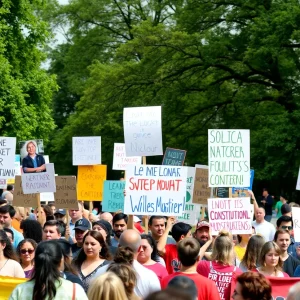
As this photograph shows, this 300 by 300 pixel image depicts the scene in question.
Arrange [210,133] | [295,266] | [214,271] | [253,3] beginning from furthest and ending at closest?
[253,3] < [210,133] < [295,266] < [214,271]

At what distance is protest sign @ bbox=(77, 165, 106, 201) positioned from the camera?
1588 cm

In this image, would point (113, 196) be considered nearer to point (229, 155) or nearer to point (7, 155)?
point (229, 155)

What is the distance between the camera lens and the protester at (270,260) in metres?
8.27

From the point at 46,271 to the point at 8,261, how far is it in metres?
2.26

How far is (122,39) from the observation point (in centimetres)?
5034

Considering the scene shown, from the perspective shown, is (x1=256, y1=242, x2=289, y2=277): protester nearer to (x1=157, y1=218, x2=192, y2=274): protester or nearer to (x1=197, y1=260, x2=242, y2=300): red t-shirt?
(x1=197, y1=260, x2=242, y2=300): red t-shirt

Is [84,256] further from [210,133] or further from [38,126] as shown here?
[38,126]

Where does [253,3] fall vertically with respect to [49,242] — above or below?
above

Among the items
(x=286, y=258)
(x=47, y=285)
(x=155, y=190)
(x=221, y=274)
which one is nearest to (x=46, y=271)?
(x=47, y=285)

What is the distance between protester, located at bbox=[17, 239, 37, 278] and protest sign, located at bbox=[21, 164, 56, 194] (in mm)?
5733

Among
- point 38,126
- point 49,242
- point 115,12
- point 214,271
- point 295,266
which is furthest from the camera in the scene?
point 115,12

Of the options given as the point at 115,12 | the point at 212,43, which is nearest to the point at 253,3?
the point at 212,43

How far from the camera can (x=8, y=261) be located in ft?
26.5

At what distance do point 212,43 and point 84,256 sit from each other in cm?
2844
